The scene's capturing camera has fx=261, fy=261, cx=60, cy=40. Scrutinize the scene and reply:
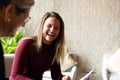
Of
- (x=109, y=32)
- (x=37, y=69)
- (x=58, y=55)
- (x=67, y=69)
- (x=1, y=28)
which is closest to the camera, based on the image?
(x=1, y=28)

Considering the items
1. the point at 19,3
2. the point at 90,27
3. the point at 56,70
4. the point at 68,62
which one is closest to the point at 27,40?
the point at 56,70

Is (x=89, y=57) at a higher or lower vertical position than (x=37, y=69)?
lower

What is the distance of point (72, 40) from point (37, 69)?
6.32 ft

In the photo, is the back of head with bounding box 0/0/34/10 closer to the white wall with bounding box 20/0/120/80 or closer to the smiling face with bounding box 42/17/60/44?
the smiling face with bounding box 42/17/60/44

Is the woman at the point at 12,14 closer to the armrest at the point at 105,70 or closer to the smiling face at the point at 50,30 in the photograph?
the smiling face at the point at 50,30

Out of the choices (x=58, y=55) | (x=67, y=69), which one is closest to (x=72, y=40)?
(x=67, y=69)

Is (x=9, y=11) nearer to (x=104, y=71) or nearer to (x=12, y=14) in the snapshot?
(x=12, y=14)

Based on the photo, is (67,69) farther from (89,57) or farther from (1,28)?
(1,28)

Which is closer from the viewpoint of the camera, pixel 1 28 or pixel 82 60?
pixel 1 28

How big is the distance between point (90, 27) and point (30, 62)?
1974 millimetres

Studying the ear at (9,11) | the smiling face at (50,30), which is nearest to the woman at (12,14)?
the ear at (9,11)

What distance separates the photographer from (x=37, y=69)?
2000 millimetres

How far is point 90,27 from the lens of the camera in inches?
150

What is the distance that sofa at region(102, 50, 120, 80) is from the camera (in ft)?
11.1
